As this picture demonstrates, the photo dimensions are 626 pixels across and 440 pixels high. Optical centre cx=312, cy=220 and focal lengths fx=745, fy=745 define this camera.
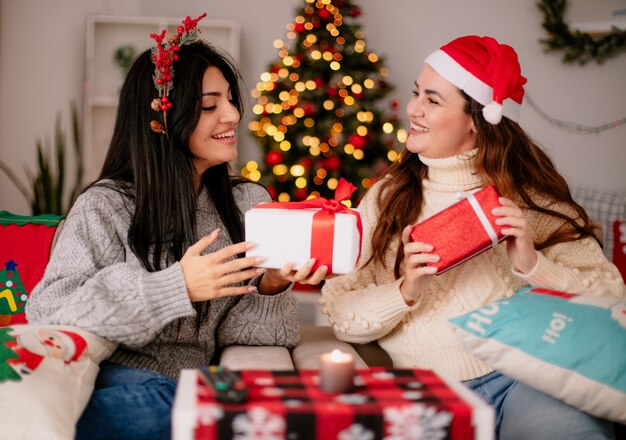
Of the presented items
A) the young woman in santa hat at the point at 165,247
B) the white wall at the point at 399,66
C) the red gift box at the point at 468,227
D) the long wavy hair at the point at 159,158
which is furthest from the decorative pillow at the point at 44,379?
the white wall at the point at 399,66

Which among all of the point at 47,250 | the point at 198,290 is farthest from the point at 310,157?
the point at 198,290

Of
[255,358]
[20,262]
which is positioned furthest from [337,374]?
[20,262]

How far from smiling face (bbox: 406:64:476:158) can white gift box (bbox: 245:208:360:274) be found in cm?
53

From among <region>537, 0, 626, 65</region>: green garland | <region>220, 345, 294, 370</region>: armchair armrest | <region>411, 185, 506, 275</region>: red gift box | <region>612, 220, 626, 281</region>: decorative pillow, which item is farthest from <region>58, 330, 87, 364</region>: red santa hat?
<region>537, 0, 626, 65</region>: green garland

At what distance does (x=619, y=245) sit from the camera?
3.15 m

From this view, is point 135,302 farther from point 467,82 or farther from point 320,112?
point 320,112

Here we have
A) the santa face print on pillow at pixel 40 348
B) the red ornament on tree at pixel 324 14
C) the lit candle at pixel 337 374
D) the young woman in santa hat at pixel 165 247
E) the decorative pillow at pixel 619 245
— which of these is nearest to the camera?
the lit candle at pixel 337 374

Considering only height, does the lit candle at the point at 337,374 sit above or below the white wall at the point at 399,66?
below

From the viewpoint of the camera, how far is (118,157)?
79.6 inches

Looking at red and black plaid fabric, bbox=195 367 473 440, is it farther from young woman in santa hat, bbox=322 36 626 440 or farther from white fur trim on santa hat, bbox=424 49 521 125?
white fur trim on santa hat, bbox=424 49 521 125

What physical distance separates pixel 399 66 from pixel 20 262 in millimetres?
3416

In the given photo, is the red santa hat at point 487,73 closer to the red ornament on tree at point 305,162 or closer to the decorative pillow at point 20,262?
the decorative pillow at point 20,262

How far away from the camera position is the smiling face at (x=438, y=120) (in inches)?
80.7

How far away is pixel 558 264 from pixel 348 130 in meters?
2.68
